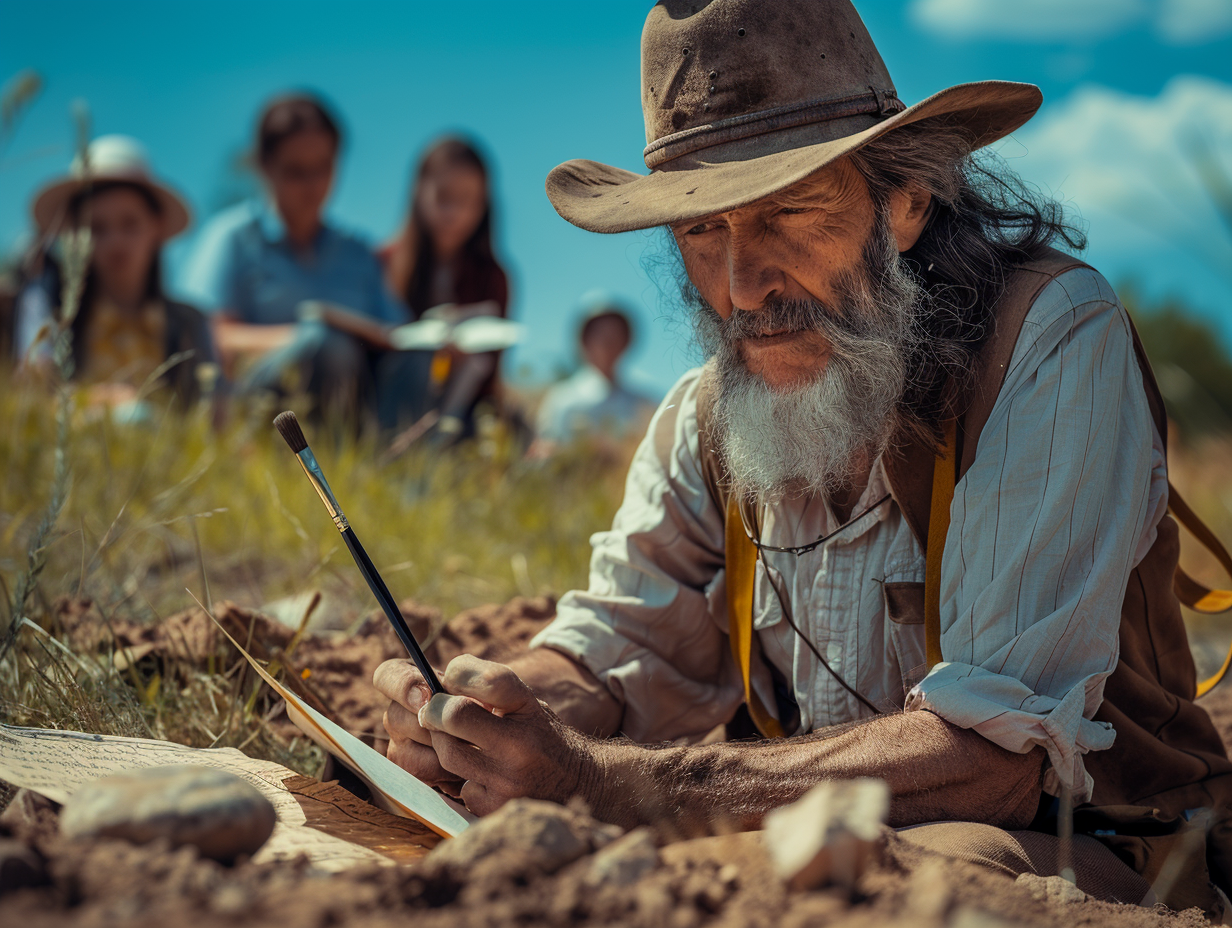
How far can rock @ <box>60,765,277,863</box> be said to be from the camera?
113 cm

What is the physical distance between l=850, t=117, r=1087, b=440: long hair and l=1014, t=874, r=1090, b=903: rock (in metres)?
0.85

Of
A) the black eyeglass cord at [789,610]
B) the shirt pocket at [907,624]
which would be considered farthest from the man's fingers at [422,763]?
the shirt pocket at [907,624]

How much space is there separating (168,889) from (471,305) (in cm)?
611

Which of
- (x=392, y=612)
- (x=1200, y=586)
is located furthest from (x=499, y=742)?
(x=1200, y=586)

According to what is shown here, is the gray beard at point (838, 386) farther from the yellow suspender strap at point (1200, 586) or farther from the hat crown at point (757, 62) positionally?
the yellow suspender strap at point (1200, 586)

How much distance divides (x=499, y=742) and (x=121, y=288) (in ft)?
17.3

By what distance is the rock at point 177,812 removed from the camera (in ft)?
3.72

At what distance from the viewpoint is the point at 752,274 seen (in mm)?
2168

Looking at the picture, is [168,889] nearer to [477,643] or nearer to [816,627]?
[816,627]

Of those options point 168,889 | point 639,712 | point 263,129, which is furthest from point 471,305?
point 168,889

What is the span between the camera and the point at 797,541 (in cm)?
238

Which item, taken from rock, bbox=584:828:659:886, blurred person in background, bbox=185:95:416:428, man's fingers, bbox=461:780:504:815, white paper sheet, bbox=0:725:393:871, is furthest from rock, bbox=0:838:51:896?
blurred person in background, bbox=185:95:416:428

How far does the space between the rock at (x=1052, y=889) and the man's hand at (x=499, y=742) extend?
0.72 m

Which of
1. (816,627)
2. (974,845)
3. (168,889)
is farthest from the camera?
(816,627)
